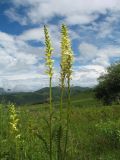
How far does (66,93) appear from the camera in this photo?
20.2 feet

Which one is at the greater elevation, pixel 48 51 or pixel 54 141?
pixel 48 51

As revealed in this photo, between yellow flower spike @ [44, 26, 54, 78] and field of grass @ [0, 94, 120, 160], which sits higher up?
yellow flower spike @ [44, 26, 54, 78]

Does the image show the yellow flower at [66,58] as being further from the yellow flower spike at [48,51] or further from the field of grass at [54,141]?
the field of grass at [54,141]

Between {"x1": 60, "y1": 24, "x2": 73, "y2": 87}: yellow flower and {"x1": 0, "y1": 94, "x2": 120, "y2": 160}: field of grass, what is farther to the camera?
{"x1": 0, "y1": 94, "x2": 120, "y2": 160}: field of grass

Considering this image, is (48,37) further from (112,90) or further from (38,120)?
(112,90)

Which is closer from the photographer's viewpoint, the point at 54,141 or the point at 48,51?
the point at 48,51

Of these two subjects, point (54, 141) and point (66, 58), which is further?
point (54, 141)

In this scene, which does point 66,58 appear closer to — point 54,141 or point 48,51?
point 48,51

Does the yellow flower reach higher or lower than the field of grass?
higher

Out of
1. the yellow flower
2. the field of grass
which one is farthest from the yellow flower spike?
the field of grass

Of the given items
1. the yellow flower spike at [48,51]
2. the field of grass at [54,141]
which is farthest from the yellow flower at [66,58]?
the field of grass at [54,141]

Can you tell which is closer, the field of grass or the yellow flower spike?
the yellow flower spike

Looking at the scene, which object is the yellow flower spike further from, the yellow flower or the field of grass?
the field of grass

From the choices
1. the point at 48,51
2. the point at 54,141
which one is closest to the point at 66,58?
the point at 48,51
